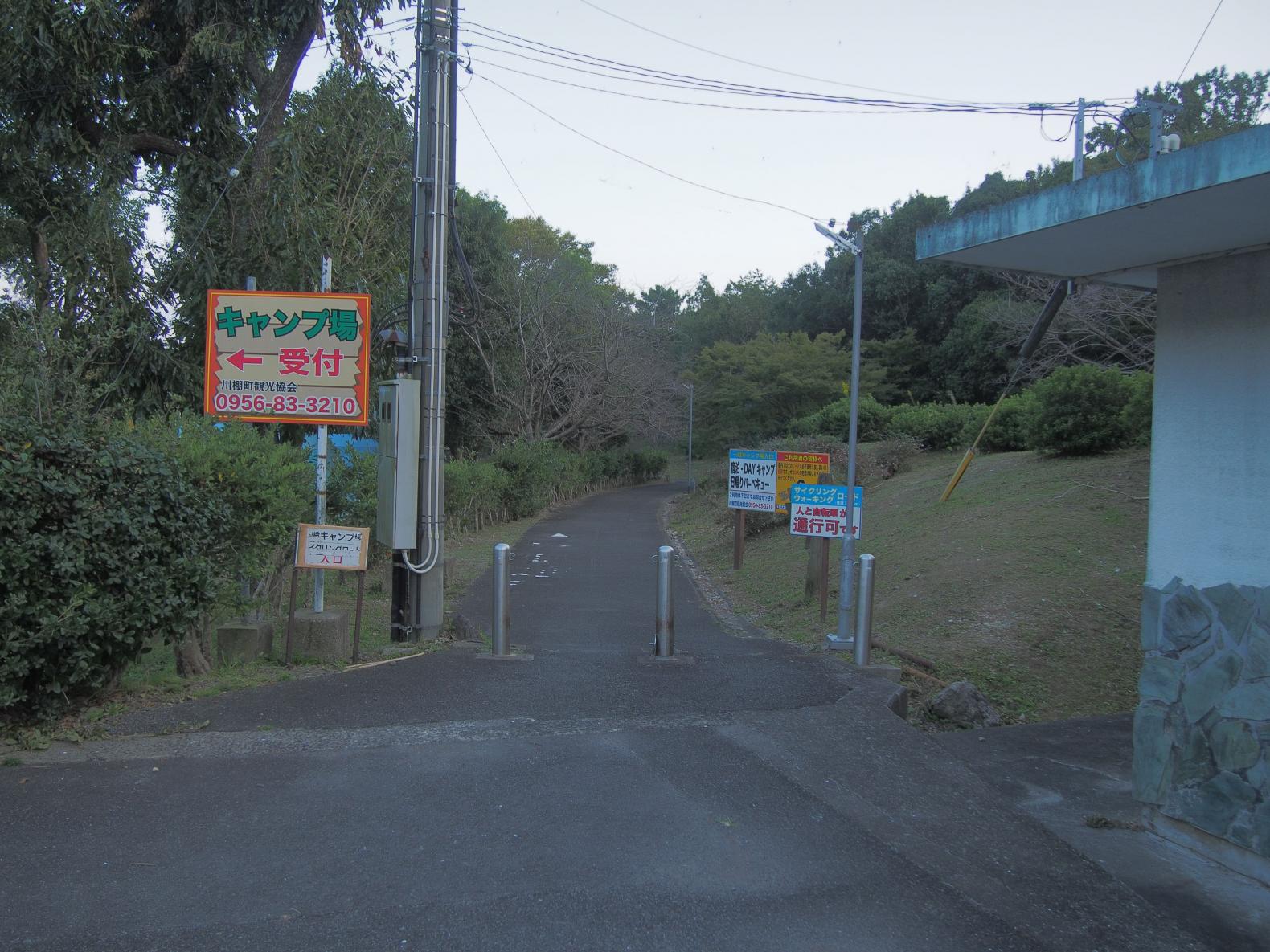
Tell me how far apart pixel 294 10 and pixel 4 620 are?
10493 millimetres

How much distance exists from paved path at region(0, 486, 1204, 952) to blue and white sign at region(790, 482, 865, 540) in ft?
13.5

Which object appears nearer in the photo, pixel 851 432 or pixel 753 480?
pixel 851 432

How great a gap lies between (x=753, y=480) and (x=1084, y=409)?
19.6 feet

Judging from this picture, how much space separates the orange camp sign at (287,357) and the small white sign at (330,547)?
40.5 inches

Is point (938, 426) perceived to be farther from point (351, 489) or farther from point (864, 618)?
point (864, 618)

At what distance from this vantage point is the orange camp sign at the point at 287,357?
27.2ft

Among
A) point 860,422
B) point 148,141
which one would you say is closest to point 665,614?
point 148,141

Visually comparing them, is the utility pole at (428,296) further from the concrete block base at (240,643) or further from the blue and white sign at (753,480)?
the blue and white sign at (753,480)

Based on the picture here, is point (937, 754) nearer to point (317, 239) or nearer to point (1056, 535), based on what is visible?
point (1056, 535)

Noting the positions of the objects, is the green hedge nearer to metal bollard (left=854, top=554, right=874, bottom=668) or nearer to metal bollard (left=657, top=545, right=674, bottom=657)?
metal bollard (left=854, top=554, right=874, bottom=668)

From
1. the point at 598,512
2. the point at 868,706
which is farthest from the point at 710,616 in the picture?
the point at 598,512

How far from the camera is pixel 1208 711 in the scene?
4.60m

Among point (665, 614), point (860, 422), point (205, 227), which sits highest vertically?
point (205, 227)

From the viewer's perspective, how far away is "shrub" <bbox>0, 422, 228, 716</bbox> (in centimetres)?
510
